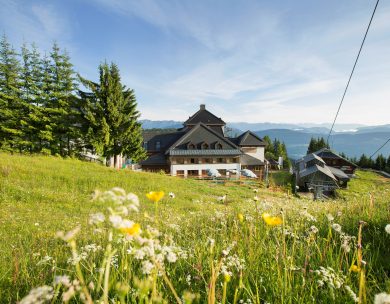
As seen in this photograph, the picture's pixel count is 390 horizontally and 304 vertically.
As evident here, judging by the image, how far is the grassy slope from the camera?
267cm

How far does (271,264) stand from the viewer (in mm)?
2324

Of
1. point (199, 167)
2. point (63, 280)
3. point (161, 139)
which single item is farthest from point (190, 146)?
point (63, 280)

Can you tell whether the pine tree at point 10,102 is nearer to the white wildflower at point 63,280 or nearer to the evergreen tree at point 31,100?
the evergreen tree at point 31,100

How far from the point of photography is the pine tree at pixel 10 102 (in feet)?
103

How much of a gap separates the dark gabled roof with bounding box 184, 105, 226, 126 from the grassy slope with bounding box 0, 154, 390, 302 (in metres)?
37.3

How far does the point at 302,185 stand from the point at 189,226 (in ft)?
141

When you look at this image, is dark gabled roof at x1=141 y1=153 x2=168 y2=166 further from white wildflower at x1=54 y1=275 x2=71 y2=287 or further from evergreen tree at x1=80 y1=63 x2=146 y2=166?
white wildflower at x1=54 y1=275 x2=71 y2=287

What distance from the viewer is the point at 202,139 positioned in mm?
46156

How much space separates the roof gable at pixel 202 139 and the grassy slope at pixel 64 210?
24.6 metres

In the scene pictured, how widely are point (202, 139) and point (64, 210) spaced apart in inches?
1440

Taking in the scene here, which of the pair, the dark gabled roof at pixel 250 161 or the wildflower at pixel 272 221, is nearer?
the wildflower at pixel 272 221

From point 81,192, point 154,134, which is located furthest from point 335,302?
point 154,134

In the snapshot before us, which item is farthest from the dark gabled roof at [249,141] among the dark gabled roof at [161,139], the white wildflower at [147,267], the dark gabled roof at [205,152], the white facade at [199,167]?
the white wildflower at [147,267]

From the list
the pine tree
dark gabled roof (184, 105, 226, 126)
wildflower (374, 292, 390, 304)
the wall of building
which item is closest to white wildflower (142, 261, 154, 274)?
wildflower (374, 292, 390, 304)
